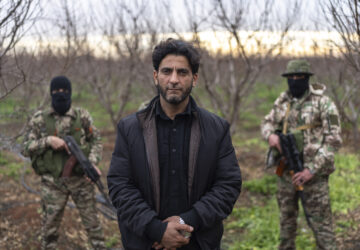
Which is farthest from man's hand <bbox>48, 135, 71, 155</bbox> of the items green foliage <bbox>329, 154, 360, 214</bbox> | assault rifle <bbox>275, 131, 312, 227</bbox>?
green foliage <bbox>329, 154, 360, 214</bbox>

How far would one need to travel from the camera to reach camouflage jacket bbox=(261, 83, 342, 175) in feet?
10.6

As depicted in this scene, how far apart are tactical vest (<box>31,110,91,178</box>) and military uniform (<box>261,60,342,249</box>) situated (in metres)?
2.05

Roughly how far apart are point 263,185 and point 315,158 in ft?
11.1

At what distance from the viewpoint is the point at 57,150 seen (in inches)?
141

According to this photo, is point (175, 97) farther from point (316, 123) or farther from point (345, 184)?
point (345, 184)

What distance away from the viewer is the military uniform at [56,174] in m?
3.52

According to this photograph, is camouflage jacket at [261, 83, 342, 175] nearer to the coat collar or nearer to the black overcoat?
the black overcoat

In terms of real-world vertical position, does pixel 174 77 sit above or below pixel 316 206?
above

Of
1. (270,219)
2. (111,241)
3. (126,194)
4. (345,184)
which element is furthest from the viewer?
(345,184)

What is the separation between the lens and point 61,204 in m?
3.55

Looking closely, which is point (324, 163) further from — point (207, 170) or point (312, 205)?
point (207, 170)

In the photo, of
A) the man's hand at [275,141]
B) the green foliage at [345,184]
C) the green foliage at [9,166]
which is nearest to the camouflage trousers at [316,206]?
the man's hand at [275,141]

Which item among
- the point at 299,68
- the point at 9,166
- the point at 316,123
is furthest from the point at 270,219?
the point at 9,166

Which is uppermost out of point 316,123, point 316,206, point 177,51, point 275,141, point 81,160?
point 177,51
